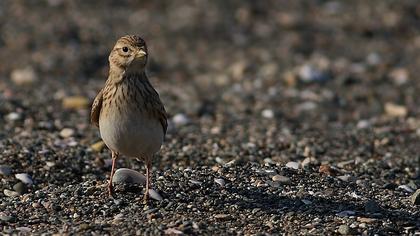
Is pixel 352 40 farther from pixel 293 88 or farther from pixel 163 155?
pixel 163 155

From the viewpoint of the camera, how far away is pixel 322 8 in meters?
21.1

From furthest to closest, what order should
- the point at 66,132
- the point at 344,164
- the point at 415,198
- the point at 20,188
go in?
the point at 66,132 < the point at 344,164 < the point at 20,188 < the point at 415,198

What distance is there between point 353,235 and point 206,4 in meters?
13.3

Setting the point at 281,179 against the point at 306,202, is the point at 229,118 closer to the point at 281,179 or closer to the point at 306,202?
the point at 281,179

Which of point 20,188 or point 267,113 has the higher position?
point 20,188

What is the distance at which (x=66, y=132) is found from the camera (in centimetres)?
1207

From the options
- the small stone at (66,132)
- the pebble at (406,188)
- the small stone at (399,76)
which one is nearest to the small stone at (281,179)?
the pebble at (406,188)

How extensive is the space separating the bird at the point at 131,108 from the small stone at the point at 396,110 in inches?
289

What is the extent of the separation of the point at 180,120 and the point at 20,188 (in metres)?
4.40

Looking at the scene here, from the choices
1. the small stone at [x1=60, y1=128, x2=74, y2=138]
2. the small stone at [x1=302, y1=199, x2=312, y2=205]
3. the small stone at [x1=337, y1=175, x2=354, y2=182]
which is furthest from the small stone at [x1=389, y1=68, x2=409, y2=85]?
the small stone at [x1=302, y1=199, x2=312, y2=205]

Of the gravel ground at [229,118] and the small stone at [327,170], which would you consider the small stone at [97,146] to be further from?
the small stone at [327,170]

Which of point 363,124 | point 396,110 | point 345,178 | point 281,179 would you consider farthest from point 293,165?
point 396,110

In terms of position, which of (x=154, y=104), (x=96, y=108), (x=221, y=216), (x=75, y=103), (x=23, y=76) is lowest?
(x=75, y=103)

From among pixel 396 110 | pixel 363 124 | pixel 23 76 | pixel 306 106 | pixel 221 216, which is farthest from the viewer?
pixel 23 76
